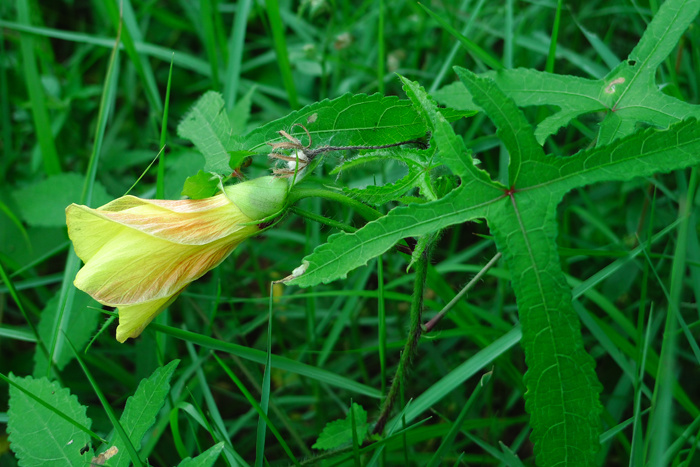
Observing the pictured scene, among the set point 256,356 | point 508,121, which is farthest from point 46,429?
point 508,121

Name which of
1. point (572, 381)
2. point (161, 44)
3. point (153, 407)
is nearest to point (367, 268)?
point (153, 407)

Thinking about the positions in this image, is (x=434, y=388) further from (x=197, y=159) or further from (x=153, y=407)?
(x=197, y=159)

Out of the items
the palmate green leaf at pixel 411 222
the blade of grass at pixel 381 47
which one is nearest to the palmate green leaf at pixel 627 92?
the palmate green leaf at pixel 411 222

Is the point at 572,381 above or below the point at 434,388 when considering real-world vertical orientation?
above

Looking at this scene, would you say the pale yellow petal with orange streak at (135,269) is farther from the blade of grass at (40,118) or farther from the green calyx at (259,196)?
the blade of grass at (40,118)

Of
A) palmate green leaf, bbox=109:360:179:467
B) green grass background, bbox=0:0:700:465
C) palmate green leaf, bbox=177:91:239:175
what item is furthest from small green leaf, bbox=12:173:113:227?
palmate green leaf, bbox=109:360:179:467

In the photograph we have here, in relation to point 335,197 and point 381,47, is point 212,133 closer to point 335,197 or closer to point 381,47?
point 335,197
